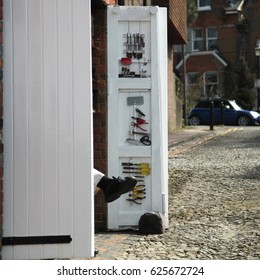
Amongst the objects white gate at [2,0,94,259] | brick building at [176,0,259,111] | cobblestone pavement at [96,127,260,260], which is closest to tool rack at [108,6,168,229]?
cobblestone pavement at [96,127,260,260]

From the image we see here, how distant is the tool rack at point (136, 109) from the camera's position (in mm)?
5684

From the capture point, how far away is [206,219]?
6.26 metres

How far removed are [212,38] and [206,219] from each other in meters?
37.7

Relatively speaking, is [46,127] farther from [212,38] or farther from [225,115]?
[212,38]

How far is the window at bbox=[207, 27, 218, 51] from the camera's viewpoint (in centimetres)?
4234

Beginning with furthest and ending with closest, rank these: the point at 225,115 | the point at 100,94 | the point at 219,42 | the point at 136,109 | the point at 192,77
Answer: the point at 219,42
the point at 192,77
the point at 225,115
the point at 100,94
the point at 136,109

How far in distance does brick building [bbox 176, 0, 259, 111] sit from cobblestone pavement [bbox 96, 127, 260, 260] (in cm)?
3001

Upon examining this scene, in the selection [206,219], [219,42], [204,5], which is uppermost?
[204,5]

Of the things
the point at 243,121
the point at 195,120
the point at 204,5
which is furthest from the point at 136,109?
the point at 204,5

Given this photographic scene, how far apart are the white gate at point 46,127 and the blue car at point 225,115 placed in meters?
22.7

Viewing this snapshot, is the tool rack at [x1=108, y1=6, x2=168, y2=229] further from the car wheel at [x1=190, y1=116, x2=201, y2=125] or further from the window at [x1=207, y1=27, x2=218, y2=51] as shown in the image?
the window at [x1=207, y1=27, x2=218, y2=51]

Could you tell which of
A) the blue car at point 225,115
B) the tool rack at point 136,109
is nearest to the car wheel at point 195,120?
the blue car at point 225,115

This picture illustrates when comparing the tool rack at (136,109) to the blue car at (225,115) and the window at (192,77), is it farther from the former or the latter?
the window at (192,77)
